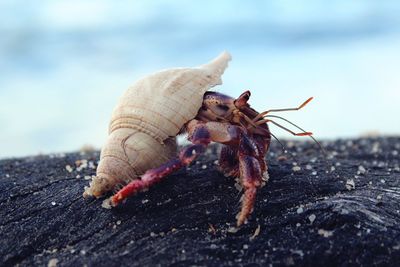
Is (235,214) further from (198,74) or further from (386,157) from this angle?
(386,157)

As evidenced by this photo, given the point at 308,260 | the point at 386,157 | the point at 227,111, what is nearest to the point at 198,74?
the point at 227,111

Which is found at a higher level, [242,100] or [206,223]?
[242,100]

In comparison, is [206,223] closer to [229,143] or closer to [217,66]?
[229,143]

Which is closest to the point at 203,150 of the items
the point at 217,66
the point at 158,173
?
the point at 158,173

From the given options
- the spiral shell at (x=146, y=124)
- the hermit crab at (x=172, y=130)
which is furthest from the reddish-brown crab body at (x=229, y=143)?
the spiral shell at (x=146, y=124)

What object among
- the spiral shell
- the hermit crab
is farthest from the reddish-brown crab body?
the spiral shell

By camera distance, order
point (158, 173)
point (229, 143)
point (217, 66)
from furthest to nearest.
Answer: point (217, 66) → point (229, 143) → point (158, 173)
